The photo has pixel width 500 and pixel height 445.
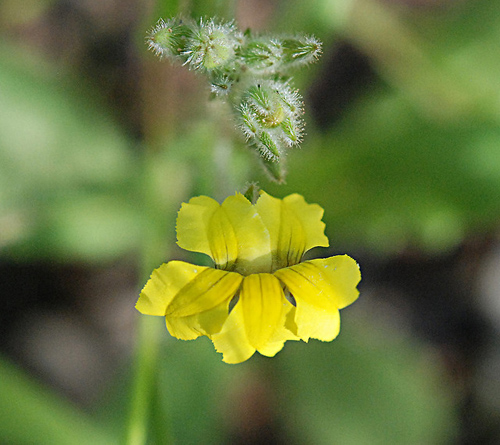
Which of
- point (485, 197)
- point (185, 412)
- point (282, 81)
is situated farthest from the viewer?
point (185, 412)

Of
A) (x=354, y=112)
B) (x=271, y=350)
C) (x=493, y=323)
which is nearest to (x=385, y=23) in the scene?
(x=354, y=112)

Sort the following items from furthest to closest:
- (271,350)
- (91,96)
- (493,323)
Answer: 1. (493,323)
2. (91,96)
3. (271,350)

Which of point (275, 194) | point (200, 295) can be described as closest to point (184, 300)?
point (200, 295)

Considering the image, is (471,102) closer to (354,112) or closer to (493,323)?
(354,112)

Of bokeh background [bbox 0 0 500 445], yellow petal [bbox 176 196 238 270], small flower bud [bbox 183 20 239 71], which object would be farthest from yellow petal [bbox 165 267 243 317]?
bokeh background [bbox 0 0 500 445]

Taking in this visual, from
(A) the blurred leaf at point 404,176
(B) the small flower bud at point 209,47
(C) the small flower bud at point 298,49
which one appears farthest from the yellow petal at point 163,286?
(A) the blurred leaf at point 404,176

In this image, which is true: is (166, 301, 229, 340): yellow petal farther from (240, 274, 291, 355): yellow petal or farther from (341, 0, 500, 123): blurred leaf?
(341, 0, 500, 123): blurred leaf

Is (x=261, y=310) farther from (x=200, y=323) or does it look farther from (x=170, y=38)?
(x=170, y=38)
